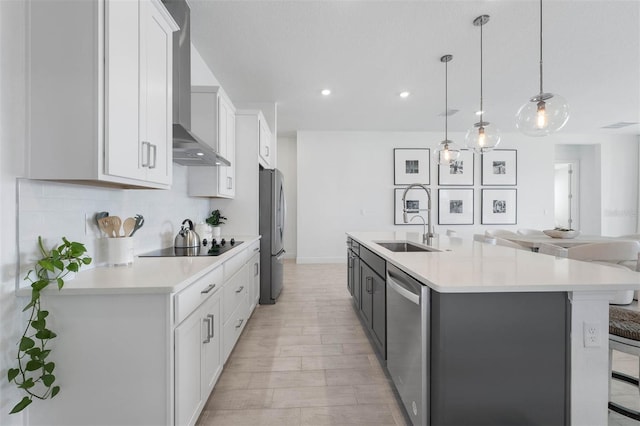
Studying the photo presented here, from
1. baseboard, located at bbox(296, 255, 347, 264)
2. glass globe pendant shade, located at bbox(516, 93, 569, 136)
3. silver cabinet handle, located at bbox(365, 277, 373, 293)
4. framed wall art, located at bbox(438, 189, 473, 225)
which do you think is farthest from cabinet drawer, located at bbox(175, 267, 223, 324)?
framed wall art, located at bbox(438, 189, 473, 225)

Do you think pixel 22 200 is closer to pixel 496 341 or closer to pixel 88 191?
pixel 88 191

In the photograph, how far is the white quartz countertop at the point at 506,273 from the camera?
4.18 ft

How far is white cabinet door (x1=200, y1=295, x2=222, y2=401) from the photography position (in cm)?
172

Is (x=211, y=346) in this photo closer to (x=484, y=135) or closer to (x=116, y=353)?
(x=116, y=353)

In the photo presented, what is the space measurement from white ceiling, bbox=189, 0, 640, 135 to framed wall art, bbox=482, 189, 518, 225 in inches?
83.7

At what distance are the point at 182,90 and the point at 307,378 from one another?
2109 mm

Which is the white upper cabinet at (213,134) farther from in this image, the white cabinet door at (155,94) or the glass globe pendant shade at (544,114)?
the glass globe pendant shade at (544,114)

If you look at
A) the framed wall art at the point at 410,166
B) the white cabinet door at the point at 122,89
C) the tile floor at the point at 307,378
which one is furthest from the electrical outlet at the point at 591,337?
the framed wall art at the point at 410,166

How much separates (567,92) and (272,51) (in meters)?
4.39

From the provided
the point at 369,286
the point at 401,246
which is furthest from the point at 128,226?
the point at 401,246

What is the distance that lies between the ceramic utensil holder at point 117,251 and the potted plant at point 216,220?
176 cm

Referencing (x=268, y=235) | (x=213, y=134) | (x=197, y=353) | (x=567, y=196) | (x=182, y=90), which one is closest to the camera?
(x=197, y=353)

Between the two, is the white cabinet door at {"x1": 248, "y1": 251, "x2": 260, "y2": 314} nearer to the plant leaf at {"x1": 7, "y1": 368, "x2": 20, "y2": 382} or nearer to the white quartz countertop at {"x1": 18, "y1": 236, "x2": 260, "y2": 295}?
the white quartz countertop at {"x1": 18, "y1": 236, "x2": 260, "y2": 295}

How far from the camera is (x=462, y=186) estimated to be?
7.02 m
